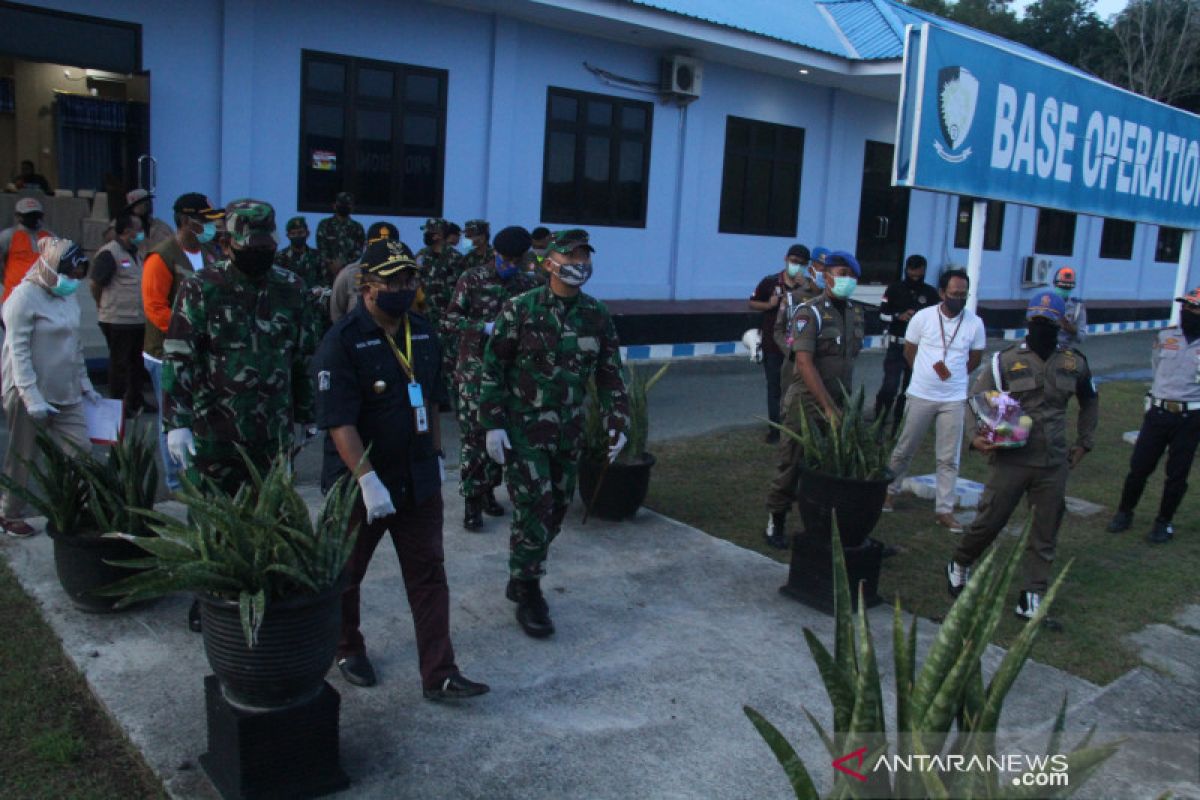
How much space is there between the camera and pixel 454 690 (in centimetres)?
412

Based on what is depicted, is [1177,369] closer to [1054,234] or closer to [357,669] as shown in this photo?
[357,669]

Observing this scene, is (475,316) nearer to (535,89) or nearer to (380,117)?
(380,117)

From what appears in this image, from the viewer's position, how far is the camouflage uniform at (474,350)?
618 centimetres

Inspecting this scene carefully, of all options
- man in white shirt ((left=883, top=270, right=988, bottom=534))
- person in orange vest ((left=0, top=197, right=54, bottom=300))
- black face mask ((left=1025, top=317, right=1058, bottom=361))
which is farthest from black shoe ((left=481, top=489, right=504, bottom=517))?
person in orange vest ((left=0, top=197, right=54, bottom=300))

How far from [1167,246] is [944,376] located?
2521cm

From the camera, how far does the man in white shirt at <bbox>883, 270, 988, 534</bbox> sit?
7105 millimetres

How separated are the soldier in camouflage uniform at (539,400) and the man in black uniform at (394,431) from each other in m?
0.64

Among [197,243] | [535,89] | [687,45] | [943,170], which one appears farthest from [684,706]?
[687,45]

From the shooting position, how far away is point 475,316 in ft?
22.4

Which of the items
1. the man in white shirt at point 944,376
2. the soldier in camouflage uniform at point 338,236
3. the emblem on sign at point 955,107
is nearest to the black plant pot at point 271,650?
the man in white shirt at point 944,376

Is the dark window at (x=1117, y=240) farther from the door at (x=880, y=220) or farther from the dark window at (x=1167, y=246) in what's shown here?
the door at (x=880, y=220)

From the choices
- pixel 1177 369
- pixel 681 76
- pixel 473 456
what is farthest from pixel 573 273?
pixel 681 76

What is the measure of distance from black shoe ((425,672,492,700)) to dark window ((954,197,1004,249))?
64.0ft

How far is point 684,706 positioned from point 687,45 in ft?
41.5
